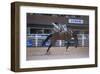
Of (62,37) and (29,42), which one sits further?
(62,37)

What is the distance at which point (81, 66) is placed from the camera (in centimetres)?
174

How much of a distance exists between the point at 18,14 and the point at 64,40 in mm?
A: 411

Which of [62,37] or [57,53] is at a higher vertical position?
[62,37]

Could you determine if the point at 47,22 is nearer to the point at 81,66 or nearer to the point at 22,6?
the point at 22,6

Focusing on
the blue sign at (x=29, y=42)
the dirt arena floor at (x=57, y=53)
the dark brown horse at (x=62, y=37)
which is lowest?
the dirt arena floor at (x=57, y=53)

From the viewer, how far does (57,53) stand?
5.50 ft

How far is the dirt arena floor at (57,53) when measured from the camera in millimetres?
1599

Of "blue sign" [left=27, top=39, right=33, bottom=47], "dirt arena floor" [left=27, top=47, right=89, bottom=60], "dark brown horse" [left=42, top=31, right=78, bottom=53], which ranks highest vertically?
"dark brown horse" [left=42, top=31, right=78, bottom=53]

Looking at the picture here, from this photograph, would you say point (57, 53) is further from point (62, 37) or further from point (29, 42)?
point (29, 42)

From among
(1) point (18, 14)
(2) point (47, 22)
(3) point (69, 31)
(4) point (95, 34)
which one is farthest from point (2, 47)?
(4) point (95, 34)

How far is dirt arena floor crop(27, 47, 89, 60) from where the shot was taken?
5.25 feet

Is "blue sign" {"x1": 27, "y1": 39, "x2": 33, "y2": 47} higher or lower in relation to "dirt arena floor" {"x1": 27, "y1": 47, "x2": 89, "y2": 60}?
higher

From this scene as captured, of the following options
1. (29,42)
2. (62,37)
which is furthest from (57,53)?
(29,42)

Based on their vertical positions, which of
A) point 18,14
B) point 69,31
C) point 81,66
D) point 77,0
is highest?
point 77,0
